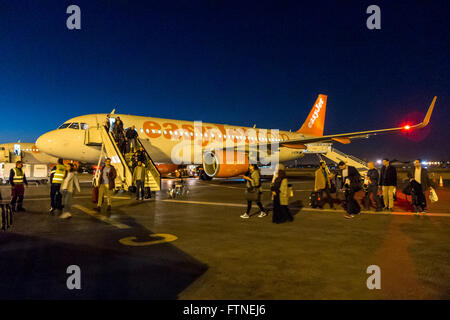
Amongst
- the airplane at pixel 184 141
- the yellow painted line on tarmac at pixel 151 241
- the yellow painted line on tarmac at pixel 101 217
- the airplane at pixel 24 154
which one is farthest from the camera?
the airplane at pixel 24 154

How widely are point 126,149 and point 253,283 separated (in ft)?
41.9

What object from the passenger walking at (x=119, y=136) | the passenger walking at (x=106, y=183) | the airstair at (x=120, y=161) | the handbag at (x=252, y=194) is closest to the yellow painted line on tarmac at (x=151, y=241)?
the handbag at (x=252, y=194)

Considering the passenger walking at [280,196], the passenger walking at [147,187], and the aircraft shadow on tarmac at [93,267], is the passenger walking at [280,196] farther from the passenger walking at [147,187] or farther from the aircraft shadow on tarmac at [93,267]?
the passenger walking at [147,187]

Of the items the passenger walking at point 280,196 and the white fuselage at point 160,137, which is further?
the white fuselage at point 160,137

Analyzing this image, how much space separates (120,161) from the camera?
1401cm

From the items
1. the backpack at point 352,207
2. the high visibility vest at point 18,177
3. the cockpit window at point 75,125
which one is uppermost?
the cockpit window at point 75,125

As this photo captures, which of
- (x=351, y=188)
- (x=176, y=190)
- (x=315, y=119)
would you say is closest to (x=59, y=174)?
(x=176, y=190)

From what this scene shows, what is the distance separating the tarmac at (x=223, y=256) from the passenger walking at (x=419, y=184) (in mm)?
756

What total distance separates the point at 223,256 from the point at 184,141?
14748 mm

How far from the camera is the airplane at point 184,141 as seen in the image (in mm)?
16297

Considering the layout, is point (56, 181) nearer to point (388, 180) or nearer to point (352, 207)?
point (352, 207)

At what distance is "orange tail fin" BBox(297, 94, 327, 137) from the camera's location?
103ft

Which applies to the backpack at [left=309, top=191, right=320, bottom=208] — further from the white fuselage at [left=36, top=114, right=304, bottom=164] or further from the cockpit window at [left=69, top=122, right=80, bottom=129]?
the cockpit window at [left=69, top=122, right=80, bottom=129]

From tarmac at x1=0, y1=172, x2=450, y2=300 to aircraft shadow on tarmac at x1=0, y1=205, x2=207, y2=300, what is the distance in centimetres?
1
